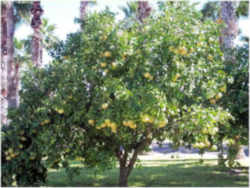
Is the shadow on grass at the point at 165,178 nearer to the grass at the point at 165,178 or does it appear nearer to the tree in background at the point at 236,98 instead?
the grass at the point at 165,178

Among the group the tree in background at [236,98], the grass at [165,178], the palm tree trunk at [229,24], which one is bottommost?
the grass at [165,178]

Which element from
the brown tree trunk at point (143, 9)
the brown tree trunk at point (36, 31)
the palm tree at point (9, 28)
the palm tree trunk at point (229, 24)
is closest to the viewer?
the palm tree trunk at point (229, 24)

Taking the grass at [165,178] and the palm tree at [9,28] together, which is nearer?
the grass at [165,178]

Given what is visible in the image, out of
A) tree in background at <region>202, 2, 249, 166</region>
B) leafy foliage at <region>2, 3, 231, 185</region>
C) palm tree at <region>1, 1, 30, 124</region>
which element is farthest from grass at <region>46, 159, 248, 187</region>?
palm tree at <region>1, 1, 30, 124</region>

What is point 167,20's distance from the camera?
19.7 ft

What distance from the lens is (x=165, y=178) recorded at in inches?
393

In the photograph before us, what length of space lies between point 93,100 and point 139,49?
1180 mm

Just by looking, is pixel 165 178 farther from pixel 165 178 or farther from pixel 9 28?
pixel 9 28

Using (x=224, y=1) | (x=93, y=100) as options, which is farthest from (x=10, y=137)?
(x=224, y=1)

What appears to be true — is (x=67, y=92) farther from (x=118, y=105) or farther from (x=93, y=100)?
(x=118, y=105)

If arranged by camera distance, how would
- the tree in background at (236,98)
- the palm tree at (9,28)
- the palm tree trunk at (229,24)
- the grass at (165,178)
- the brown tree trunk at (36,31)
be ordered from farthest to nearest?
the palm tree at (9,28) → the brown tree trunk at (36,31) → the palm tree trunk at (229,24) → the grass at (165,178) → the tree in background at (236,98)

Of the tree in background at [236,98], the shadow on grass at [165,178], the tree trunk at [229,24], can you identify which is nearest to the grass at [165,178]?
the shadow on grass at [165,178]

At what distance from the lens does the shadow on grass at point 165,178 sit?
895 cm

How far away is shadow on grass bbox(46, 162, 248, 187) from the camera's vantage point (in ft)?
29.3
